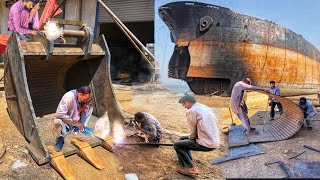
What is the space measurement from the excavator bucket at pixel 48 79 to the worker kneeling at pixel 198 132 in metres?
1.61

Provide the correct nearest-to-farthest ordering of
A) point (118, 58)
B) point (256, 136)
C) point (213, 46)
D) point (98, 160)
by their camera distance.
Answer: point (98, 160)
point (256, 136)
point (213, 46)
point (118, 58)

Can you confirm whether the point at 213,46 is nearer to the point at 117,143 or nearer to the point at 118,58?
the point at 118,58

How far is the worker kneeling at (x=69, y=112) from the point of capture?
4.39 meters

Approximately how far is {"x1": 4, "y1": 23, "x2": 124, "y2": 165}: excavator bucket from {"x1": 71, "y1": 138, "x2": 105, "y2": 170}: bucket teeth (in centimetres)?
10

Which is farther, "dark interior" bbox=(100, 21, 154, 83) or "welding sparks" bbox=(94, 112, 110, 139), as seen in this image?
"dark interior" bbox=(100, 21, 154, 83)

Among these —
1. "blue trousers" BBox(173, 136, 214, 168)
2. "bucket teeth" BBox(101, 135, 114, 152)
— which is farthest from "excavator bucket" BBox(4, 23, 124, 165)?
"blue trousers" BBox(173, 136, 214, 168)

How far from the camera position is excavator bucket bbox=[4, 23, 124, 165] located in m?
4.23

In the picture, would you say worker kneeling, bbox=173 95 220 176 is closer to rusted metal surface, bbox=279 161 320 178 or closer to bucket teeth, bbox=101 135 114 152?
bucket teeth, bbox=101 135 114 152

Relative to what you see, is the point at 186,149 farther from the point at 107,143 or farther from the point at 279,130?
the point at 279,130

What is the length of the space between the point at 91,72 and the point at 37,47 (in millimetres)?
1465

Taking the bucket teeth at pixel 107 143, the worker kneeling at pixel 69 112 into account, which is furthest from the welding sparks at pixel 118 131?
the worker kneeling at pixel 69 112

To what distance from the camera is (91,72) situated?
234 inches

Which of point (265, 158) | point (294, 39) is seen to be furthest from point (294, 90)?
point (265, 158)

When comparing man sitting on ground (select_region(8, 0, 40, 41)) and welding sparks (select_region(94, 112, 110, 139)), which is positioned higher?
man sitting on ground (select_region(8, 0, 40, 41))
